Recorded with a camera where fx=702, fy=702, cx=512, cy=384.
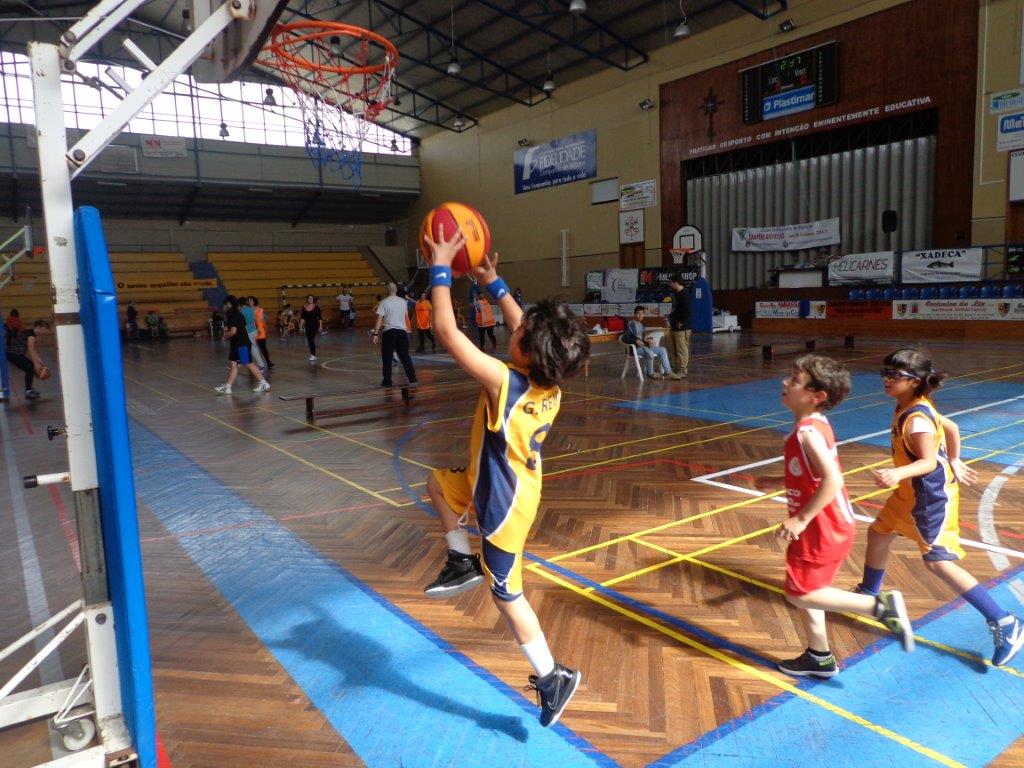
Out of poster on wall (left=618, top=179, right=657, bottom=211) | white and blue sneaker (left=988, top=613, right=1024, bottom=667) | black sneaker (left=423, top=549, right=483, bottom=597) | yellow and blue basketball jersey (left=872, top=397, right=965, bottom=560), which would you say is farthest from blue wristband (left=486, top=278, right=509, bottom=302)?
poster on wall (left=618, top=179, right=657, bottom=211)

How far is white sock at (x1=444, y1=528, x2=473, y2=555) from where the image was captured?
121 inches

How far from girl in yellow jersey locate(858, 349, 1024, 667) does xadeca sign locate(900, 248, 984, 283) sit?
57.8 ft

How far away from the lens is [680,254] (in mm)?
24797

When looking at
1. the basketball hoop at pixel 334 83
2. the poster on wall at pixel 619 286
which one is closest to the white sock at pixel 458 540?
the basketball hoop at pixel 334 83

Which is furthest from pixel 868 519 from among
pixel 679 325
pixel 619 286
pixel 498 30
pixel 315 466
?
pixel 498 30

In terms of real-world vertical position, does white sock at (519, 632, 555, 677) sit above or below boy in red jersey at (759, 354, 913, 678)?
below

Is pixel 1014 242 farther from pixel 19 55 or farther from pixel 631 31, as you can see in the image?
pixel 19 55

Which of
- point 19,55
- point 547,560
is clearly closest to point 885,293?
point 547,560

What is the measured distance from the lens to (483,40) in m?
25.5

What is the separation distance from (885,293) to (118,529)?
69.1 feet

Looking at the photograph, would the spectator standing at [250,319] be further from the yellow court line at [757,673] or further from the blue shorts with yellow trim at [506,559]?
the blue shorts with yellow trim at [506,559]

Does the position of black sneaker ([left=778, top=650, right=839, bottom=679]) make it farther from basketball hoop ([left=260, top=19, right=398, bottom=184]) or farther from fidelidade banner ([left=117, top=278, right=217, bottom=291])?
fidelidade banner ([left=117, top=278, right=217, bottom=291])

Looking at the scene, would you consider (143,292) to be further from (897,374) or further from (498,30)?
(897,374)

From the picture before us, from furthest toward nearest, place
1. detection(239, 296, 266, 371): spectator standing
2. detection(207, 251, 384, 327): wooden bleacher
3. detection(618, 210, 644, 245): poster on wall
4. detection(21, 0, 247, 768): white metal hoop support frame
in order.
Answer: detection(207, 251, 384, 327): wooden bleacher
detection(618, 210, 644, 245): poster on wall
detection(239, 296, 266, 371): spectator standing
detection(21, 0, 247, 768): white metal hoop support frame
